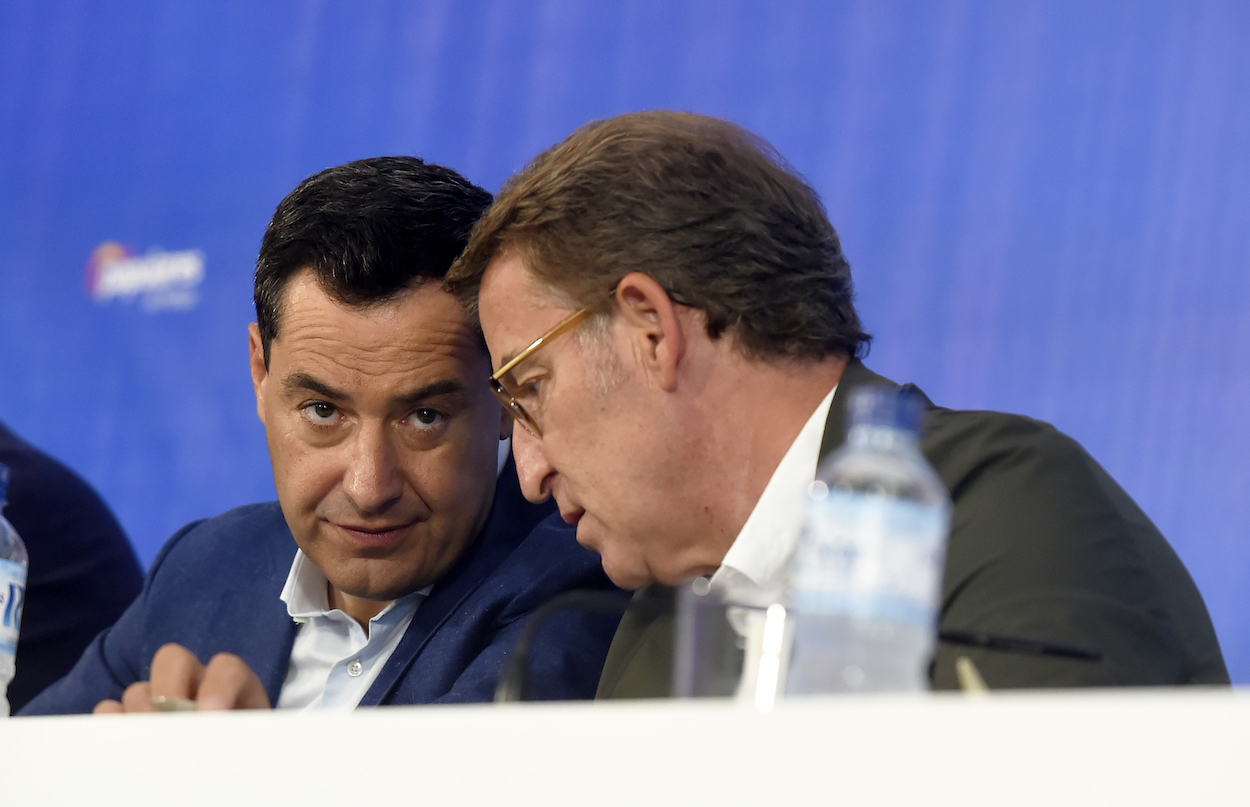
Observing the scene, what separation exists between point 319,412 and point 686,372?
57 centimetres

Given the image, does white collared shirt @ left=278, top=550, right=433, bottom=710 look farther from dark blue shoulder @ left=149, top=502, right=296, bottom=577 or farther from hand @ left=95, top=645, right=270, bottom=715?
hand @ left=95, top=645, right=270, bottom=715

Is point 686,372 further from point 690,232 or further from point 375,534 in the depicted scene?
point 375,534

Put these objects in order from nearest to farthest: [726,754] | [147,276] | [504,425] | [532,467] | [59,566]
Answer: [726,754]
[532,467]
[504,425]
[59,566]
[147,276]

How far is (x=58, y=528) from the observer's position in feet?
7.55

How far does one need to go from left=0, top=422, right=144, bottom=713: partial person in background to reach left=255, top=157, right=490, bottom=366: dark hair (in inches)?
34.9

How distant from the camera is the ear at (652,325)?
1214 millimetres

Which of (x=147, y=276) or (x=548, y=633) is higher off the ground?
(x=147, y=276)

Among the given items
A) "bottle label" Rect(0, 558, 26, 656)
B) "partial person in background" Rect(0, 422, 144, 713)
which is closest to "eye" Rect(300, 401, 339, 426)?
"bottle label" Rect(0, 558, 26, 656)

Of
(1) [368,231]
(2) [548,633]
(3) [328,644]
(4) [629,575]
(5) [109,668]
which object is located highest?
(1) [368,231]

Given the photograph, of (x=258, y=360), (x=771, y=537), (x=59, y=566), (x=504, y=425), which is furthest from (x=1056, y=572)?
(x=59, y=566)

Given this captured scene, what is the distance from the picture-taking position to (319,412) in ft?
5.19

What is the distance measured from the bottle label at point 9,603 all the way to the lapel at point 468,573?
0.44 m

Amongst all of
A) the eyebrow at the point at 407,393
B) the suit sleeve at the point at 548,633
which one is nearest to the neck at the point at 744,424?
the suit sleeve at the point at 548,633

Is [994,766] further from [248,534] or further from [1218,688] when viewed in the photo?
[248,534]
